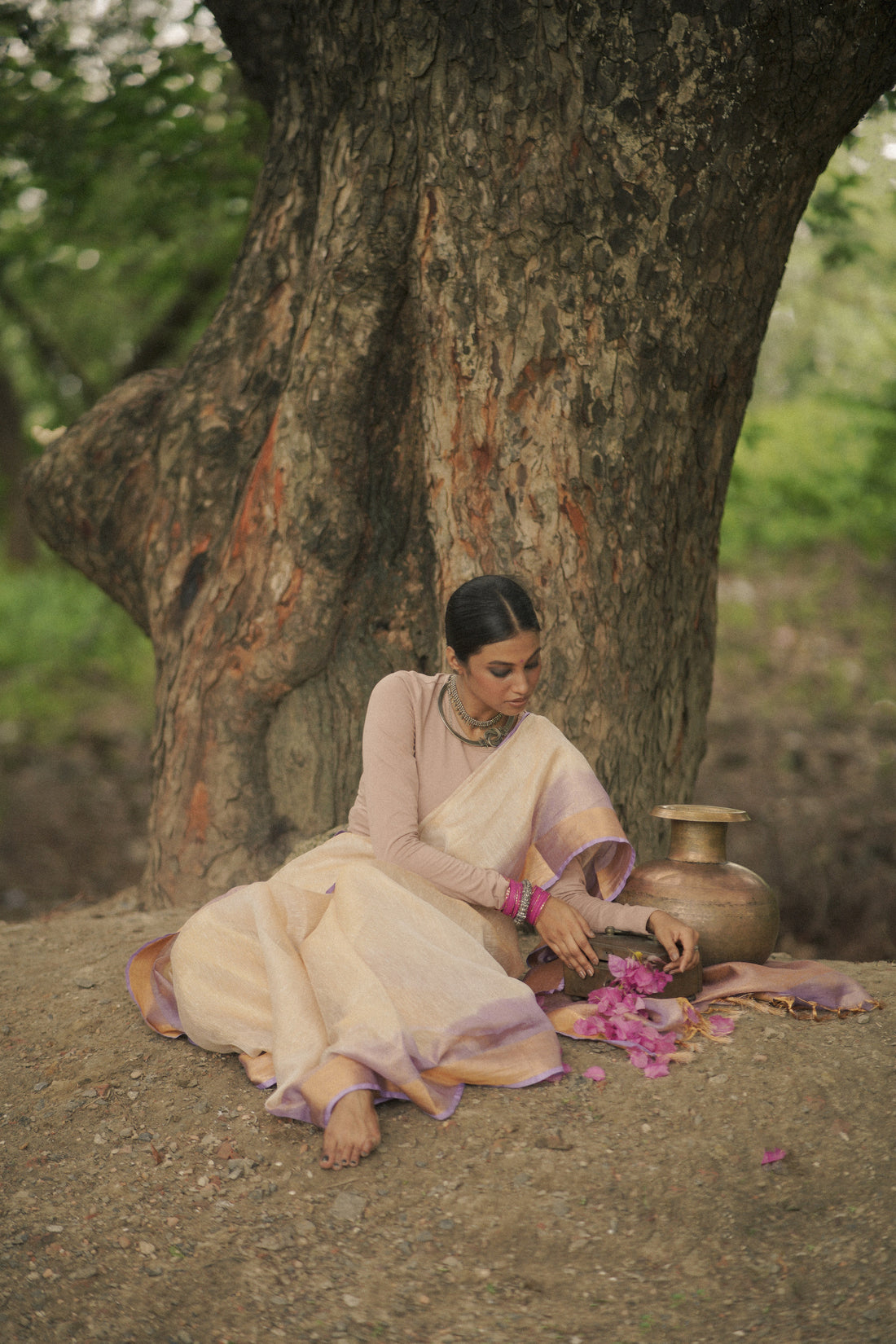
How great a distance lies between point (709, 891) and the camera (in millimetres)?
3355

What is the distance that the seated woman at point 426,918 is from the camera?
291cm

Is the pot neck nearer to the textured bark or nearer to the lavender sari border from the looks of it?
the lavender sari border

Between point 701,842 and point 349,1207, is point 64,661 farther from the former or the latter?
point 349,1207

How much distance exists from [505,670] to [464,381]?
4.49ft

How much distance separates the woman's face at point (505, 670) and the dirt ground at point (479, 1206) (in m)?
1.01

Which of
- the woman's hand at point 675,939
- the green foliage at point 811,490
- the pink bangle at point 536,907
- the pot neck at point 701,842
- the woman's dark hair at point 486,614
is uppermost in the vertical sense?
the green foliage at point 811,490

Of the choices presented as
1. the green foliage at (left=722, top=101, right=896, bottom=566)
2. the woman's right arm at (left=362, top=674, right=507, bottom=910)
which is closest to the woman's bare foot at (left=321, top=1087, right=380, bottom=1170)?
the woman's right arm at (left=362, top=674, right=507, bottom=910)

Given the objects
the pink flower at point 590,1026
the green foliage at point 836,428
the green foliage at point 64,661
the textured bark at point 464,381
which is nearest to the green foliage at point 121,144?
the textured bark at point 464,381

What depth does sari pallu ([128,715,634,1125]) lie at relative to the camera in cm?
290

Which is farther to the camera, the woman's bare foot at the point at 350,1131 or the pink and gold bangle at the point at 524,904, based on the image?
the pink and gold bangle at the point at 524,904

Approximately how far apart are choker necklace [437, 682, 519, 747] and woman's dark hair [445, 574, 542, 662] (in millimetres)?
246

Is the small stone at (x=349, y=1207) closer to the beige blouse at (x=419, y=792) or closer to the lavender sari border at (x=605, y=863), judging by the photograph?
the beige blouse at (x=419, y=792)

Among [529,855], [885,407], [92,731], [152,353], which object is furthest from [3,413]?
[529,855]

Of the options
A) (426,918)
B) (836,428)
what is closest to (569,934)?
(426,918)
